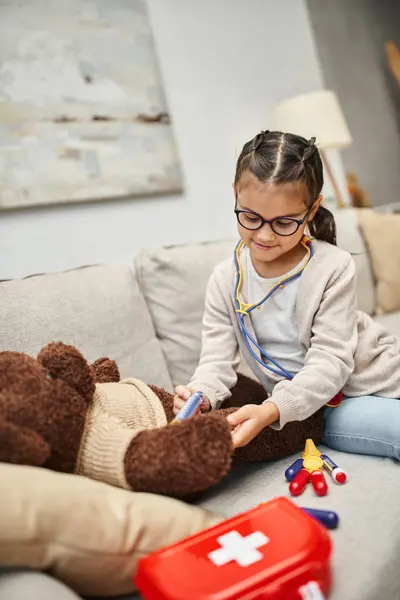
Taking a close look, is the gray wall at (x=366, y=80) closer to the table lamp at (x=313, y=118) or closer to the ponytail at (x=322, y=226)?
the table lamp at (x=313, y=118)

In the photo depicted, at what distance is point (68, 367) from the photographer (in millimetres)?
896

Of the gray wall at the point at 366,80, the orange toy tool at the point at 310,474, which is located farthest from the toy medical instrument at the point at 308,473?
the gray wall at the point at 366,80

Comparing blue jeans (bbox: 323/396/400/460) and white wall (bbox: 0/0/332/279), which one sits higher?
→ white wall (bbox: 0/0/332/279)

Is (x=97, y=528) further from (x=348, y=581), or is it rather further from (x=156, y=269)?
(x=156, y=269)

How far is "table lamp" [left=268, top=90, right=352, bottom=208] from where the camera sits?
7.70 feet

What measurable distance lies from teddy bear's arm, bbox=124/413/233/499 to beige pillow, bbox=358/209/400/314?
148 centimetres

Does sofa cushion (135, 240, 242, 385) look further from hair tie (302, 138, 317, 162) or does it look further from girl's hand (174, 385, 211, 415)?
hair tie (302, 138, 317, 162)

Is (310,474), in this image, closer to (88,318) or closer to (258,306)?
(258,306)

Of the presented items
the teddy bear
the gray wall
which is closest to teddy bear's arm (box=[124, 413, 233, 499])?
the teddy bear

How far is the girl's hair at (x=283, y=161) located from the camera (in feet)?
3.46

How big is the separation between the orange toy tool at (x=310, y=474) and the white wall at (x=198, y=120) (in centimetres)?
106

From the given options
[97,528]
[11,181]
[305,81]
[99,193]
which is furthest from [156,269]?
[305,81]

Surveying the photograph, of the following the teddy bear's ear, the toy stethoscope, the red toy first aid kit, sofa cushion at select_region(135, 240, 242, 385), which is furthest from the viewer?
sofa cushion at select_region(135, 240, 242, 385)

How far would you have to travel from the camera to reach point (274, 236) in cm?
109
